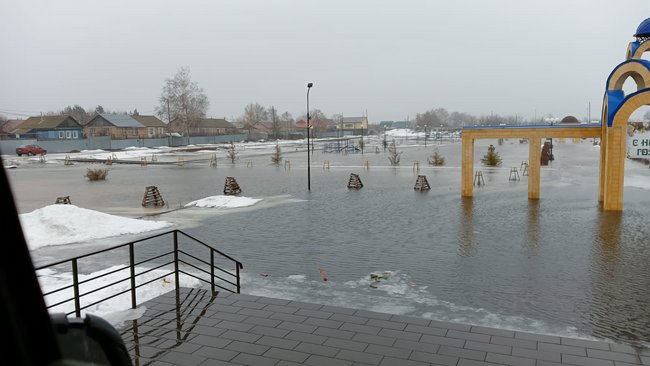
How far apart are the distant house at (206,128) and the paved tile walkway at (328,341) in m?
88.1

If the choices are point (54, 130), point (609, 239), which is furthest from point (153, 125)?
point (609, 239)

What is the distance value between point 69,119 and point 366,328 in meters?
83.9

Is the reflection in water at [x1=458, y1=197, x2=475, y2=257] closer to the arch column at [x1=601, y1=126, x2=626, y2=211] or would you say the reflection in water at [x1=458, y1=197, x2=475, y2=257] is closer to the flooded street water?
the flooded street water

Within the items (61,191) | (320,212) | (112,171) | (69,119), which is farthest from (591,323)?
(69,119)

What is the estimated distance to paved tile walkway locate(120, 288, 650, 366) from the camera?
6520 millimetres

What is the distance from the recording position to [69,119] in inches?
3147

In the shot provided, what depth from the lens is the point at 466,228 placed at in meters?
17.7

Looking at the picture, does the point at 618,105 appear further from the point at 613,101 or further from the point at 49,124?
the point at 49,124

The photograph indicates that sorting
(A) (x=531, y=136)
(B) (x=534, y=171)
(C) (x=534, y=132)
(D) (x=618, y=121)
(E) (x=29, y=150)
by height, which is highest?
(D) (x=618, y=121)

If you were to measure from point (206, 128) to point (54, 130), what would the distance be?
34.3m

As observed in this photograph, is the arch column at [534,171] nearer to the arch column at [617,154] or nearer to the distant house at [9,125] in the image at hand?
the arch column at [617,154]

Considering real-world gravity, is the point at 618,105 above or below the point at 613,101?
below

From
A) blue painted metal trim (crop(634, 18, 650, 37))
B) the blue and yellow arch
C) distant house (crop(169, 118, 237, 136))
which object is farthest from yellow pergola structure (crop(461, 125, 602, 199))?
distant house (crop(169, 118, 237, 136))

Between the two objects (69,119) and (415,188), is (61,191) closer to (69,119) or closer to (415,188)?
(415,188)
